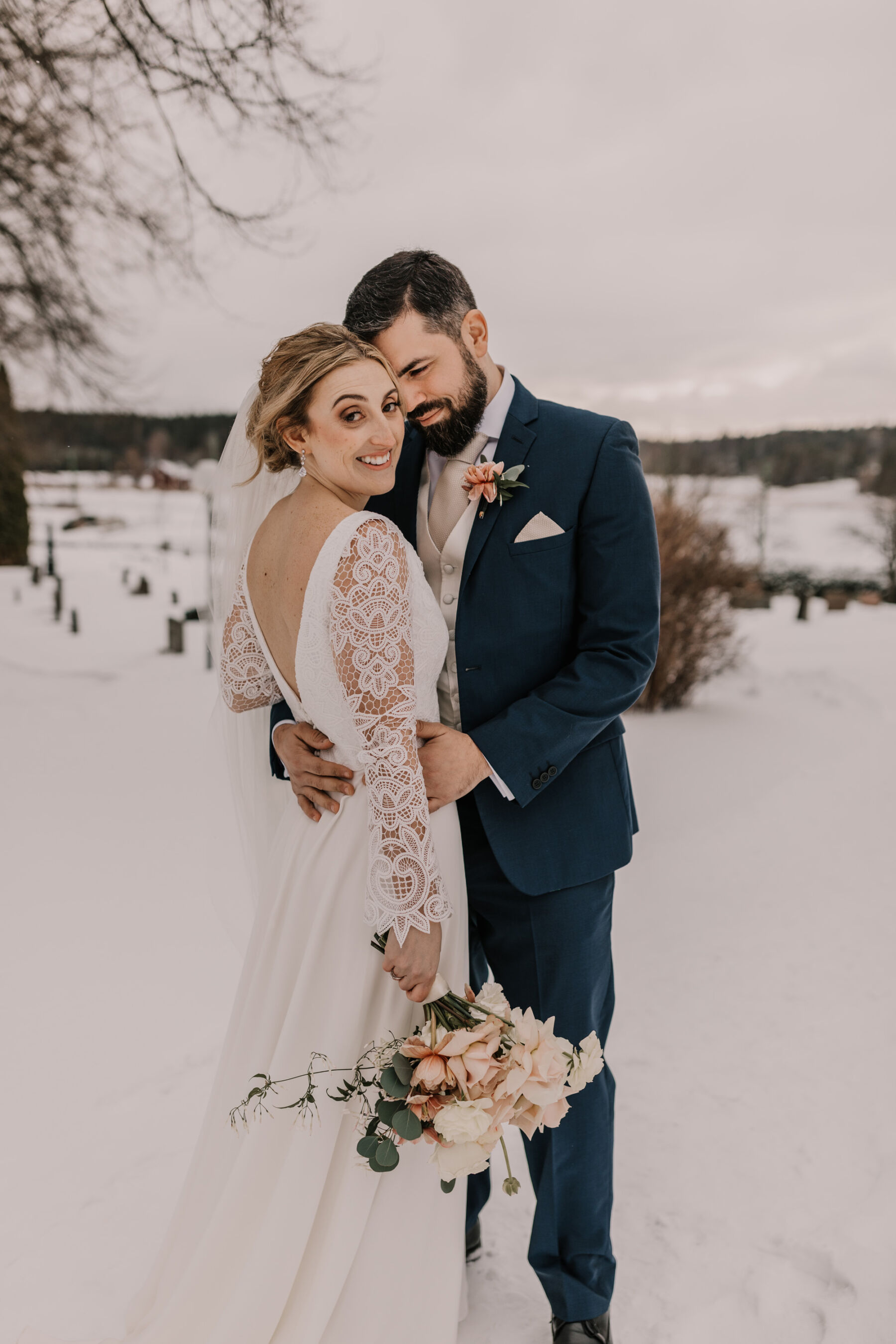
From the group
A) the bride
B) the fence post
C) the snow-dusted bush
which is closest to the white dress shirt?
the bride

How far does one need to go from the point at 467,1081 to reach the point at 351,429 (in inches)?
45.7

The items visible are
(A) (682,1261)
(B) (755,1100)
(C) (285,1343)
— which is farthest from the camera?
(B) (755,1100)

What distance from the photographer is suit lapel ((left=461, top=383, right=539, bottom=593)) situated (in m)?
1.82

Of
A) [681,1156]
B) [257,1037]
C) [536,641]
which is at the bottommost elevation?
[681,1156]

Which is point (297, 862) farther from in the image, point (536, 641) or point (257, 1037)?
point (536, 641)

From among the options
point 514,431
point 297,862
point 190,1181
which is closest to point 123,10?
point 514,431

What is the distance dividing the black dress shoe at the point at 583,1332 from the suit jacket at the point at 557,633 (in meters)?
0.99

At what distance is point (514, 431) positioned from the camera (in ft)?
6.15

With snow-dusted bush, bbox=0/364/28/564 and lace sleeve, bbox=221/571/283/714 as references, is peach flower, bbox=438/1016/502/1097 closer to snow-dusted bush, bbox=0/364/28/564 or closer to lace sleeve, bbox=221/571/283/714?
lace sleeve, bbox=221/571/283/714

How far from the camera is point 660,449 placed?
41.1ft

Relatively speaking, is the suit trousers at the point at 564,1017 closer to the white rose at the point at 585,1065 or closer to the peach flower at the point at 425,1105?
the white rose at the point at 585,1065

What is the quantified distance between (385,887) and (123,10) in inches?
263

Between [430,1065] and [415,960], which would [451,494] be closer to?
[415,960]

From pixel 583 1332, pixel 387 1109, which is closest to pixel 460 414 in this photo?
pixel 387 1109
